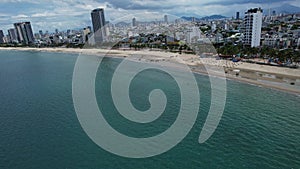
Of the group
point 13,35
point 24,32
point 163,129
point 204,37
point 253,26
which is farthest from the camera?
point 13,35

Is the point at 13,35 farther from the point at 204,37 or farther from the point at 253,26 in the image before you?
the point at 253,26

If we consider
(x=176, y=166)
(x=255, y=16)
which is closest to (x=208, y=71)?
(x=255, y=16)

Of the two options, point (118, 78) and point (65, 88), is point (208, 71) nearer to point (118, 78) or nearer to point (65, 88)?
point (118, 78)

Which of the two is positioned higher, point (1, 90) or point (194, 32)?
point (194, 32)

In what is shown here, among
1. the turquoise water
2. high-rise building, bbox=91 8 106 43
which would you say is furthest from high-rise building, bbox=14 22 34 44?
the turquoise water

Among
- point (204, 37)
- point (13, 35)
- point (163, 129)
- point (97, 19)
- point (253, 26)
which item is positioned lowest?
point (163, 129)

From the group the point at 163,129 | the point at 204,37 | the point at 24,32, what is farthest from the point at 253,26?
the point at 24,32
